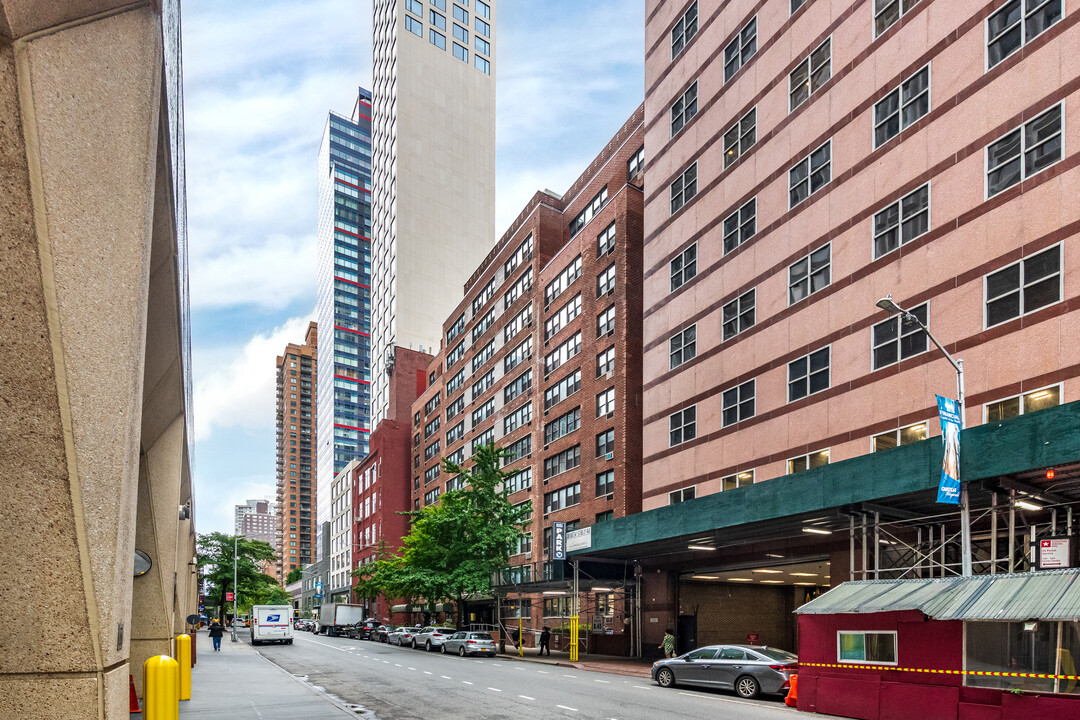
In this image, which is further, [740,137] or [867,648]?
[740,137]

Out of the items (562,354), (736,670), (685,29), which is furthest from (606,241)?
(736,670)

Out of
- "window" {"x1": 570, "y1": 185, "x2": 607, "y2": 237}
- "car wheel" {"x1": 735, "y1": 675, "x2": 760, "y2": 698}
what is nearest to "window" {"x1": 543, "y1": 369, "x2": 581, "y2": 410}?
"window" {"x1": 570, "y1": 185, "x2": 607, "y2": 237}

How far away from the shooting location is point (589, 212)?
57.8 metres

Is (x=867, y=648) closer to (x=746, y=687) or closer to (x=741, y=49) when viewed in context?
(x=746, y=687)

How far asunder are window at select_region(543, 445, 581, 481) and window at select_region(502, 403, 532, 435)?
15.6 ft

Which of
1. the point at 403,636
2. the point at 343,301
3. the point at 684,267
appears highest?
the point at 343,301

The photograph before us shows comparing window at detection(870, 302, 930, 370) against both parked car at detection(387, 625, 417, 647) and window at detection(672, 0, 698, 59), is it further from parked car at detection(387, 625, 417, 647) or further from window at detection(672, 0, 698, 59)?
parked car at detection(387, 625, 417, 647)

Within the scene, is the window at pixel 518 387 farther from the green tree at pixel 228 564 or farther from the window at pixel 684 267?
the green tree at pixel 228 564

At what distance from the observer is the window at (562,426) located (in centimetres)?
5272

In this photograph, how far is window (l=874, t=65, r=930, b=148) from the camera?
2753cm

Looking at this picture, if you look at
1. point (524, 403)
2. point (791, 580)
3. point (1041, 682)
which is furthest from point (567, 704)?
point (524, 403)

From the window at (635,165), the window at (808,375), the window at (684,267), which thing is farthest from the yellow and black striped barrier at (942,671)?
the window at (635,165)

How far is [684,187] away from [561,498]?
2198 cm

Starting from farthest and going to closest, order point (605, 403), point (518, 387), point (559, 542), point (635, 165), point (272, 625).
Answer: point (518, 387), point (272, 625), point (635, 165), point (605, 403), point (559, 542)
